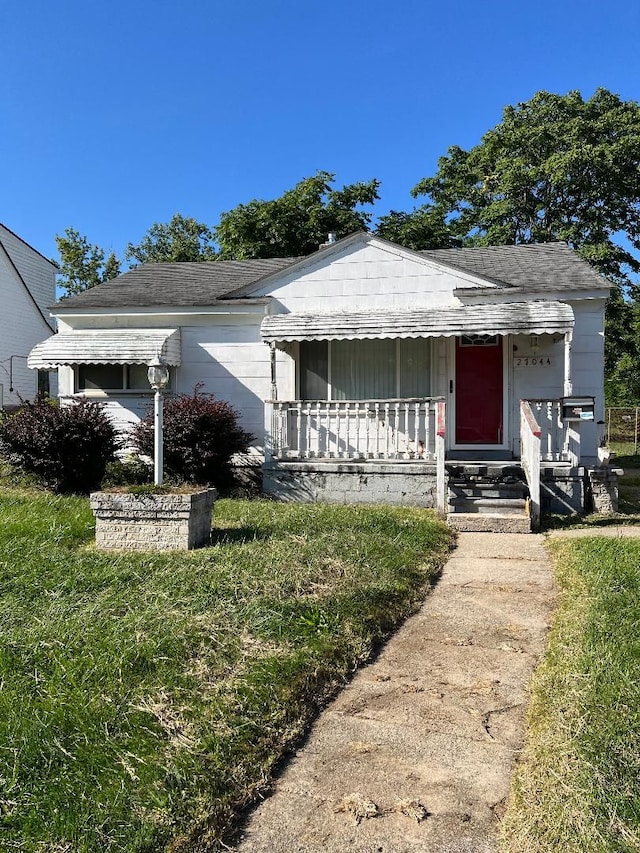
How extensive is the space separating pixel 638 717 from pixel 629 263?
79.9 ft

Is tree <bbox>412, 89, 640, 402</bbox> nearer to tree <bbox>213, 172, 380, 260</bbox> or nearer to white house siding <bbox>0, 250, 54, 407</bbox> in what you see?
tree <bbox>213, 172, 380, 260</bbox>

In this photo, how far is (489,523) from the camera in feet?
28.5

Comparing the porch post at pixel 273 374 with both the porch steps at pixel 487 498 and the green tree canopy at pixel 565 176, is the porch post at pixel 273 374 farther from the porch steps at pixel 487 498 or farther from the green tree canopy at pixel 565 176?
the green tree canopy at pixel 565 176

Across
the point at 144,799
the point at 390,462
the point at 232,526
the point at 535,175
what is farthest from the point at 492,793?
the point at 535,175

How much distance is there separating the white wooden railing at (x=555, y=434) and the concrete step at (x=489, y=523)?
1.53m

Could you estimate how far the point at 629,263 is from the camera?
24.1m

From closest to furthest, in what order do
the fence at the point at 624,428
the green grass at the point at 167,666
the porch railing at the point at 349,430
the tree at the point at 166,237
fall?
1. the green grass at the point at 167,666
2. the porch railing at the point at 349,430
3. the fence at the point at 624,428
4. the tree at the point at 166,237

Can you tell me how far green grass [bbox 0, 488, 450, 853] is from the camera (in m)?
2.47

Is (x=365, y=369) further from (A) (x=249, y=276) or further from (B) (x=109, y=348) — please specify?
(B) (x=109, y=348)

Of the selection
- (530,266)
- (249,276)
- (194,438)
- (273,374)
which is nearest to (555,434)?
(530,266)

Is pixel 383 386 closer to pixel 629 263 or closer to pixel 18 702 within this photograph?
pixel 18 702

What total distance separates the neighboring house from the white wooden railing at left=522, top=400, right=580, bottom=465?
17858mm

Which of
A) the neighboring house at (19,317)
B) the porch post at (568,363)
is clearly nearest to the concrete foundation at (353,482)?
the porch post at (568,363)

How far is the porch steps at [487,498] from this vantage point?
28.4ft
